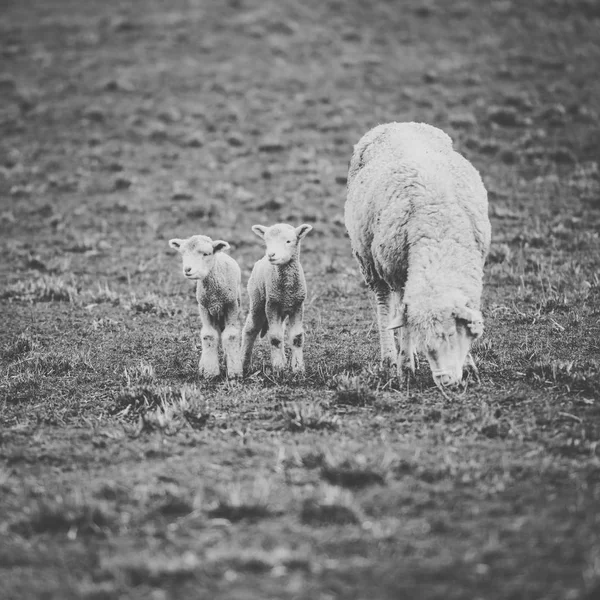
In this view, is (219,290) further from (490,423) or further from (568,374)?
(568,374)

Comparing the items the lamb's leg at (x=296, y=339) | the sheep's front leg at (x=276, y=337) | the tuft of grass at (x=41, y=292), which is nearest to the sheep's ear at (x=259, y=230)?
the sheep's front leg at (x=276, y=337)

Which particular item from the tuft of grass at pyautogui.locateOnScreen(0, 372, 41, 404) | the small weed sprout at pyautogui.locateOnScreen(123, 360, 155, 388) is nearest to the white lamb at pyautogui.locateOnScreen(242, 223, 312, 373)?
the small weed sprout at pyautogui.locateOnScreen(123, 360, 155, 388)

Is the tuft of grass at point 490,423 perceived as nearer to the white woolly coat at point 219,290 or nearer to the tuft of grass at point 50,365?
the white woolly coat at point 219,290

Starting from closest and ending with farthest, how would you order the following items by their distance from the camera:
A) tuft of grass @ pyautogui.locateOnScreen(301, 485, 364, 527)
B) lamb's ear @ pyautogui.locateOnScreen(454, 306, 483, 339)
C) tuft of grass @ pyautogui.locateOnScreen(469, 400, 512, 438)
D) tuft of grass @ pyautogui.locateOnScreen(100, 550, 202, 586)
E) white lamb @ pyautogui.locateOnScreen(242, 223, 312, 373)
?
1. tuft of grass @ pyautogui.locateOnScreen(100, 550, 202, 586)
2. tuft of grass @ pyautogui.locateOnScreen(301, 485, 364, 527)
3. tuft of grass @ pyautogui.locateOnScreen(469, 400, 512, 438)
4. lamb's ear @ pyautogui.locateOnScreen(454, 306, 483, 339)
5. white lamb @ pyautogui.locateOnScreen(242, 223, 312, 373)

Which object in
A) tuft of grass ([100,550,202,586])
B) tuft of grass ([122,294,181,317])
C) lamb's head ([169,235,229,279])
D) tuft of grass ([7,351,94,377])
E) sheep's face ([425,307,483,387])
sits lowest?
tuft of grass ([122,294,181,317])

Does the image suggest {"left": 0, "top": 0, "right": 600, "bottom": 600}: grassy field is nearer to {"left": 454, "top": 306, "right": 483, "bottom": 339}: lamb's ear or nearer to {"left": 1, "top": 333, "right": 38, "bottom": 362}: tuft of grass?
{"left": 1, "top": 333, "right": 38, "bottom": 362}: tuft of grass

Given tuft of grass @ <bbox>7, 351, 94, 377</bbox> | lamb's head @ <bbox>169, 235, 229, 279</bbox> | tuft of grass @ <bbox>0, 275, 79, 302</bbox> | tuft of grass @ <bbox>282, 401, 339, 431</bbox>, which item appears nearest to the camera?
tuft of grass @ <bbox>282, 401, 339, 431</bbox>

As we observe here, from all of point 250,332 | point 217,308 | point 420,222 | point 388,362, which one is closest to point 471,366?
point 388,362

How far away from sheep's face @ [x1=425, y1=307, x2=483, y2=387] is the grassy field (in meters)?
0.33

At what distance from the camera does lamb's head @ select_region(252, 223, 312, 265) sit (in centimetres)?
705

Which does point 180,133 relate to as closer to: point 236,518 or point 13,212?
point 13,212

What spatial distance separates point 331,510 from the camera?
4402mm

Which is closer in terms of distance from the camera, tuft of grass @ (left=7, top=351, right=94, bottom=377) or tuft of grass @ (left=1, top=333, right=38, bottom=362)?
tuft of grass @ (left=7, top=351, right=94, bottom=377)

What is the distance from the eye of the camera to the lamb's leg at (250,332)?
7.86 metres
